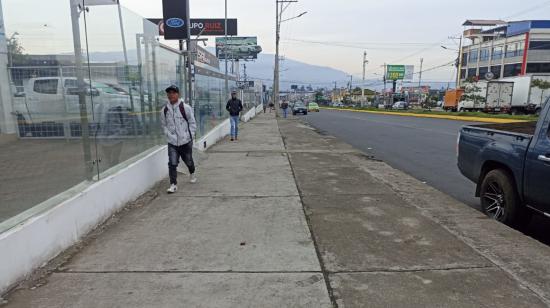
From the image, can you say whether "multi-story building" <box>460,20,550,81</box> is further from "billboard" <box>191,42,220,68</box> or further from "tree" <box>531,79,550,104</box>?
"billboard" <box>191,42,220,68</box>

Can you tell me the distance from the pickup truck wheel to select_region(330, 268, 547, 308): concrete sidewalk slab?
1.63 meters

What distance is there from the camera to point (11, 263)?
11.1ft

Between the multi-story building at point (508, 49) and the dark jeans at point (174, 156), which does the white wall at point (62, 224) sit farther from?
the multi-story building at point (508, 49)

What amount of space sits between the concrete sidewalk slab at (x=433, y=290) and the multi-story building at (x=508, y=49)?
56750 mm

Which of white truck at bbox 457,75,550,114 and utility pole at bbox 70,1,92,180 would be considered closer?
utility pole at bbox 70,1,92,180

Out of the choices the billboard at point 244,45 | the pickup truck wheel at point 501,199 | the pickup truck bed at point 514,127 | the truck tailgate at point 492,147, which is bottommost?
the pickup truck wheel at point 501,199

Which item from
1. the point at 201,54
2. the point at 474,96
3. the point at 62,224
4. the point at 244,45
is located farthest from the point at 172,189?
the point at 244,45

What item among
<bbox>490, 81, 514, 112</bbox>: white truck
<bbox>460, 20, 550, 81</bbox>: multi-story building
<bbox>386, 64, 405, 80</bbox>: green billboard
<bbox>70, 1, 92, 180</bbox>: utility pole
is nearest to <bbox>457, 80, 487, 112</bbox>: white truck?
<bbox>490, 81, 514, 112</bbox>: white truck

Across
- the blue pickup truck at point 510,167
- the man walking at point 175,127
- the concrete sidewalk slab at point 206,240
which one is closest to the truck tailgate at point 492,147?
the blue pickup truck at point 510,167

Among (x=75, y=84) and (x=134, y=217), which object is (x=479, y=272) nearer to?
(x=134, y=217)

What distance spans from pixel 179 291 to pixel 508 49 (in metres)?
75.8

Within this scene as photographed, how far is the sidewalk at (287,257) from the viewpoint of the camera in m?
3.30

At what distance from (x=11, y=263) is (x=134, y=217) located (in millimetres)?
2038

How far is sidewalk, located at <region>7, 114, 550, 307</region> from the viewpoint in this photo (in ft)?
10.8
